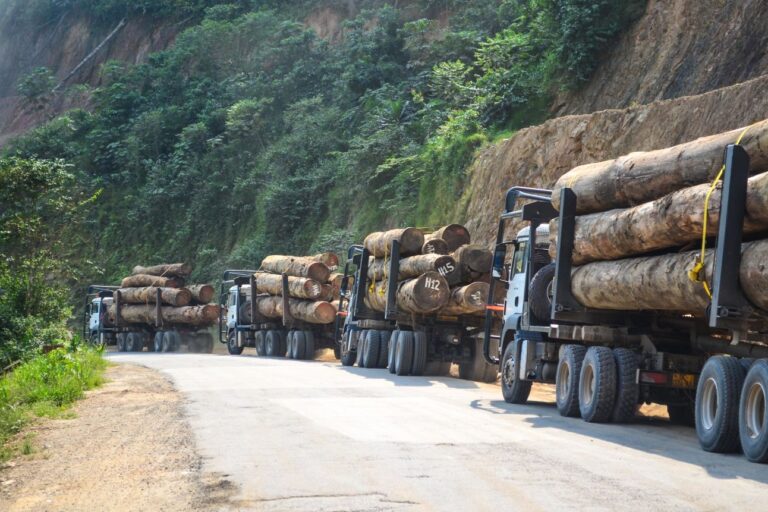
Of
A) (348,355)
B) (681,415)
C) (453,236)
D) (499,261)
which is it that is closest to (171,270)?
(348,355)

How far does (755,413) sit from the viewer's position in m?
9.21

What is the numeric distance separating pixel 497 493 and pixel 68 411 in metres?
9.00

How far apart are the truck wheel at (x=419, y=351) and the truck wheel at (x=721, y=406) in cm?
1149

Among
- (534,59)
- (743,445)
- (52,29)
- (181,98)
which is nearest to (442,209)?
(534,59)

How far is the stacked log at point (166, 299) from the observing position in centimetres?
4056

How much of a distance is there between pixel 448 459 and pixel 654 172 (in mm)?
4427

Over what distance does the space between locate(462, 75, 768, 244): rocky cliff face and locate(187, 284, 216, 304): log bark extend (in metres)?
13.1

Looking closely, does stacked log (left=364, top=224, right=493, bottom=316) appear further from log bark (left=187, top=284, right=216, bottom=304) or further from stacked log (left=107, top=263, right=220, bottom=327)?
log bark (left=187, top=284, right=216, bottom=304)

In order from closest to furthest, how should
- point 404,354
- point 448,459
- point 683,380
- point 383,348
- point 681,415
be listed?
point 448,459, point 683,380, point 681,415, point 404,354, point 383,348

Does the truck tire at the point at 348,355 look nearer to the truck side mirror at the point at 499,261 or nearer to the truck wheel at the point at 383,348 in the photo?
the truck wheel at the point at 383,348

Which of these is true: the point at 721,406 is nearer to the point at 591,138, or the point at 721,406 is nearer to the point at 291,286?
the point at 591,138

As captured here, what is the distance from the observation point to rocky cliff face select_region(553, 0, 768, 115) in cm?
2477

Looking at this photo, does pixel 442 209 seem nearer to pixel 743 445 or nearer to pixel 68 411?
pixel 68 411

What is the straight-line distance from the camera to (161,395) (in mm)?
16625
